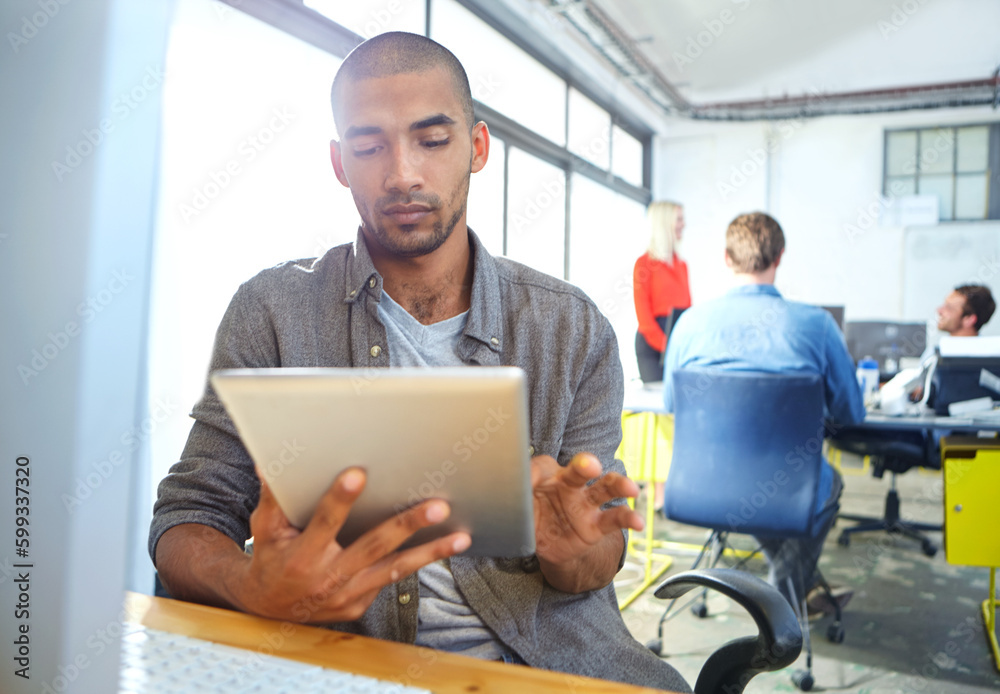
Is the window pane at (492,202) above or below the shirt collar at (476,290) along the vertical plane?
above

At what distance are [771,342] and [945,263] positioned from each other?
18.1 ft

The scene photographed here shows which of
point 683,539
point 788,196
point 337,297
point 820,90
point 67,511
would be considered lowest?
point 683,539

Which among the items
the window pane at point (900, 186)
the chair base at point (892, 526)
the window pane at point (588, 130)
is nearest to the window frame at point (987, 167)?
the window pane at point (900, 186)

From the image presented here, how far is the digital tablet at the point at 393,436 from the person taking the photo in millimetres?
538

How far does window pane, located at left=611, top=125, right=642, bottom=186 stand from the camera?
688 cm

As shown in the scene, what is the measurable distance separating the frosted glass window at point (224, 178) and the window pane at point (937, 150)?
625cm

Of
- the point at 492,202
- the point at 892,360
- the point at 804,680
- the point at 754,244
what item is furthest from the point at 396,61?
the point at 892,360

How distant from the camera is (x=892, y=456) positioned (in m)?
3.49

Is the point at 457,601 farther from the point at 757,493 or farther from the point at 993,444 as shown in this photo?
the point at 993,444

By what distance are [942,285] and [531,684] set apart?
7.45 metres

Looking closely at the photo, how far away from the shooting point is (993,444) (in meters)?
2.35

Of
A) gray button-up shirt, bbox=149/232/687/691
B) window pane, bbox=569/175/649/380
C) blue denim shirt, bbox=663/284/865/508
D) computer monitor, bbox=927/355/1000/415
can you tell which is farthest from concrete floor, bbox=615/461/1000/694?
window pane, bbox=569/175/649/380

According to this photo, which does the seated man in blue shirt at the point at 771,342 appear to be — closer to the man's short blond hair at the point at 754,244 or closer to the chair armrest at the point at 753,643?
the man's short blond hair at the point at 754,244

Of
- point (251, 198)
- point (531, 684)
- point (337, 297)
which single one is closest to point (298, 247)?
point (251, 198)
